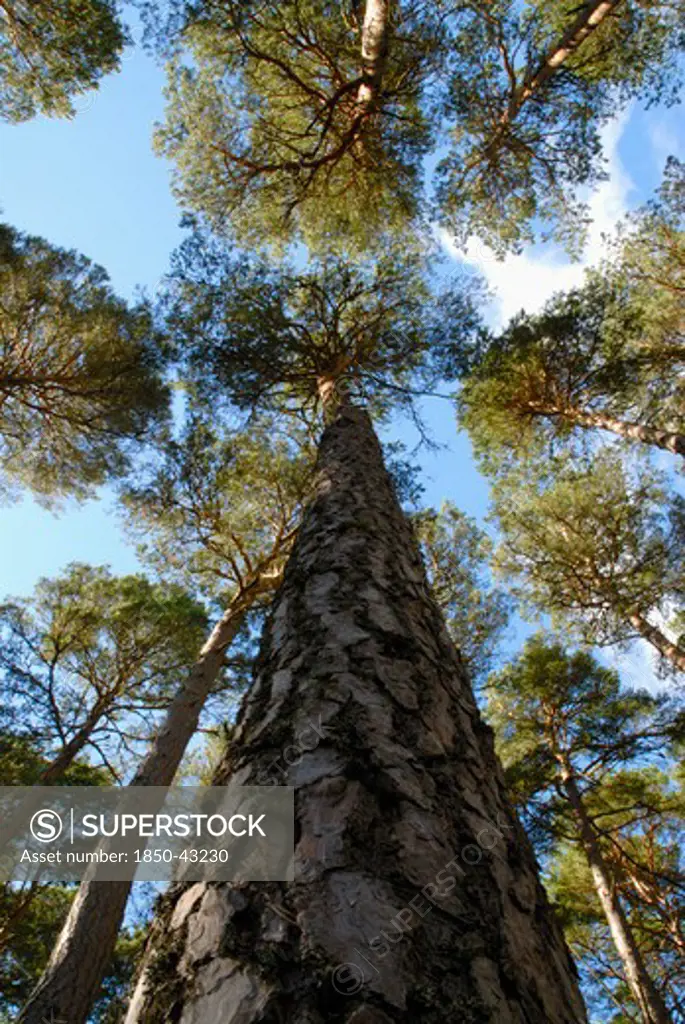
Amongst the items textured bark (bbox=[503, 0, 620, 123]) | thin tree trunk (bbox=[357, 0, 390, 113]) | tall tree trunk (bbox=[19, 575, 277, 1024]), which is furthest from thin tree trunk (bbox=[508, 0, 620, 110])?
tall tree trunk (bbox=[19, 575, 277, 1024])

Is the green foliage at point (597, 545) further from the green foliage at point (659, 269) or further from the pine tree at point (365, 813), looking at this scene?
the pine tree at point (365, 813)

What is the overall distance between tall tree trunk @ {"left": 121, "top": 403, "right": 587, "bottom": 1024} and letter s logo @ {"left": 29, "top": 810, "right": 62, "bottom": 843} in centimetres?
880

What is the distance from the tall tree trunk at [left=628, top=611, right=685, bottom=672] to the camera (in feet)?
34.2

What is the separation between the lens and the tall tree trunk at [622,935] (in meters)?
6.64

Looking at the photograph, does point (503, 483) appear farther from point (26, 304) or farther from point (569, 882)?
point (26, 304)

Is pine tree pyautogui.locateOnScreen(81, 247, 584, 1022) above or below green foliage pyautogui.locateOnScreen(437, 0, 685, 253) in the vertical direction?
below

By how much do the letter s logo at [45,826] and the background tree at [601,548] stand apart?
375 inches

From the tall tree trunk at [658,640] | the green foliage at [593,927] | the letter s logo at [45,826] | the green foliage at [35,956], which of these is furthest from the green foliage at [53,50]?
the green foliage at [593,927]

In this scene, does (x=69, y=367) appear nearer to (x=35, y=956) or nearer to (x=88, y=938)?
(x=88, y=938)

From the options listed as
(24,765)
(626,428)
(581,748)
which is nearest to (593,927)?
(581,748)

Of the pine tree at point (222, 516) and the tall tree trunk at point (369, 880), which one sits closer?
the tall tree trunk at point (369, 880)

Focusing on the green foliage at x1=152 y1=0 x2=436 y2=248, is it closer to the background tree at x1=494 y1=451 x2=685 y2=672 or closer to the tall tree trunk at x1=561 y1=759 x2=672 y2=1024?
the background tree at x1=494 y1=451 x2=685 y2=672

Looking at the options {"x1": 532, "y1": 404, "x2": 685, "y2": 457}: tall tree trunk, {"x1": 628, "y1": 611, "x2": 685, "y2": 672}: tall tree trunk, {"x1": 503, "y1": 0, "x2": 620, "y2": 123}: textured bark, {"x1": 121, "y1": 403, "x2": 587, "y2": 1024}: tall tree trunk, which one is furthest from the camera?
{"x1": 628, "y1": 611, "x2": 685, "y2": 672}: tall tree trunk

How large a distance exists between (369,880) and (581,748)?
998 centimetres
